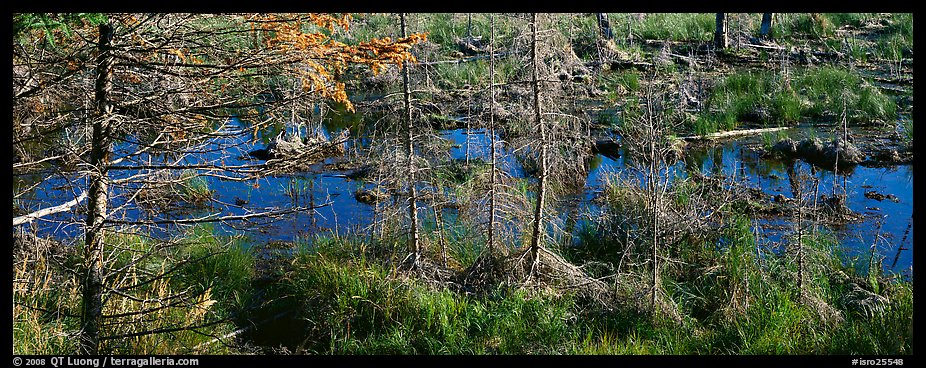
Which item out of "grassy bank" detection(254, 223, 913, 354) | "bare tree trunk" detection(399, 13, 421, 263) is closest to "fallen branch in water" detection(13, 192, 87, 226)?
"grassy bank" detection(254, 223, 913, 354)

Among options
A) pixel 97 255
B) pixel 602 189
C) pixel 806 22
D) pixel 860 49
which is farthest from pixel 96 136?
pixel 806 22

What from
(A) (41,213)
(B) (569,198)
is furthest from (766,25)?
(A) (41,213)

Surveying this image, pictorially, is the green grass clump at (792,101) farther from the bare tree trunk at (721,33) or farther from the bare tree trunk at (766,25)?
the bare tree trunk at (766,25)

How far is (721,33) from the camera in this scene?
24266 mm

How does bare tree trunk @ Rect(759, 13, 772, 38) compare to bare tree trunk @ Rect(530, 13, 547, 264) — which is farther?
bare tree trunk @ Rect(759, 13, 772, 38)

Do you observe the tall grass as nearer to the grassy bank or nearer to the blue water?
the grassy bank

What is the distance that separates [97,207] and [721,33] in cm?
2071

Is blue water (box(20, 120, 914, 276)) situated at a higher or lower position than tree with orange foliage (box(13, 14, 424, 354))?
lower

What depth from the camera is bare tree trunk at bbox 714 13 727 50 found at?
2409 cm

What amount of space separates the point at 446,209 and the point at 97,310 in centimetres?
603

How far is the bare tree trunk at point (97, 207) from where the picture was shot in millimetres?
6410

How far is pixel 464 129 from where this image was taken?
17.2m

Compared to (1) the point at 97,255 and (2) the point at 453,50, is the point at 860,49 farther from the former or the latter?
(1) the point at 97,255

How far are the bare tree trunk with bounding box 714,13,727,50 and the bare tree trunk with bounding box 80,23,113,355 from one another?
20169 mm
